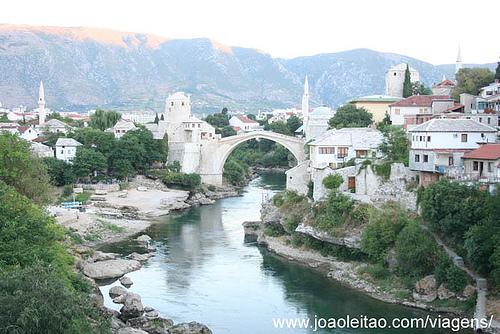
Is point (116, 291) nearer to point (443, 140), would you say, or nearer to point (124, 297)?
point (124, 297)

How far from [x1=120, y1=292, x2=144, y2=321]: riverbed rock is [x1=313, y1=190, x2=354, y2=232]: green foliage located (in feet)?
32.0

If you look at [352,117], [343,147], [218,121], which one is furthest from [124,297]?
[218,121]

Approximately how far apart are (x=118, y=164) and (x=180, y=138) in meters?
8.12

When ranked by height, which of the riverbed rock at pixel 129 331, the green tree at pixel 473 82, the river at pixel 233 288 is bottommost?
the river at pixel 233 288

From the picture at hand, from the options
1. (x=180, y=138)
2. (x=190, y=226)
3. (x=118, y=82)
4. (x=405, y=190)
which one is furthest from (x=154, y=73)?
(x=405, y=190)

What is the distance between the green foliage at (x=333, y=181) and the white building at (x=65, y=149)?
25.0 meters

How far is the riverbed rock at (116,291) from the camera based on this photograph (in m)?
22.7

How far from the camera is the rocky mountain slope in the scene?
474ft

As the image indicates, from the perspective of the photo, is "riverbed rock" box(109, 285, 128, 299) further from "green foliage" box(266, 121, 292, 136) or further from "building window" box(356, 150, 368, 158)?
"green foliage" box(266, 121, 292, 136)

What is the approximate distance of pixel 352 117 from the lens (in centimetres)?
3959

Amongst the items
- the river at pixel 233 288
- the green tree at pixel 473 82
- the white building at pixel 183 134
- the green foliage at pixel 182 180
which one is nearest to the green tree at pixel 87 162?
the green foliage at pixel 182 180

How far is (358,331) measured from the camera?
19156 mm

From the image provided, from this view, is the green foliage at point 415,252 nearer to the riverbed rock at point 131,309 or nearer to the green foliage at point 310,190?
the green foliage at point 310,190

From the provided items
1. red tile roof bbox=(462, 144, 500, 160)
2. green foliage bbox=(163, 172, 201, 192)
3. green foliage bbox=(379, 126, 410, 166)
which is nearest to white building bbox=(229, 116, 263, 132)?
green foliage bbox=(163, 172, 201, 192)
